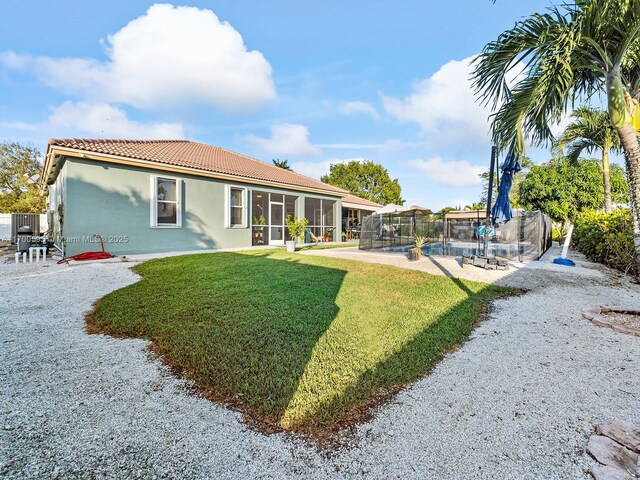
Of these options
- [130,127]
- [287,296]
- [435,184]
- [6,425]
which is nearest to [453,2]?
[287,296]

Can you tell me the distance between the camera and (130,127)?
21.9 m

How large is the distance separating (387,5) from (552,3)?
7157 mm

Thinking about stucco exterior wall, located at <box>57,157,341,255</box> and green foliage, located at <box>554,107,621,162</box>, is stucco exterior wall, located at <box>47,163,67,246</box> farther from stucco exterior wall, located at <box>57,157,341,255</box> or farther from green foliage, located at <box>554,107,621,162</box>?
green foliage, located at <box>554,107,621,162</box>

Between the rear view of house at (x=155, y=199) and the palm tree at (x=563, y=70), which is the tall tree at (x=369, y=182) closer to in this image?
the rear view of house at (x=155, y=199)

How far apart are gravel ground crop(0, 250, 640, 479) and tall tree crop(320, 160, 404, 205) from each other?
41719 millimetres

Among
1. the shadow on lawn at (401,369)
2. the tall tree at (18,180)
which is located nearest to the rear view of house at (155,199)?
the shadow on lawn at (401,369)

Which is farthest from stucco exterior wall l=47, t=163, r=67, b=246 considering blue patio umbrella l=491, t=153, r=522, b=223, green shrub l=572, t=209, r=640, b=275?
green shrub l=572, t=209, r=640, b=275

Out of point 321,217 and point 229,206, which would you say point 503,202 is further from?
point 321,217

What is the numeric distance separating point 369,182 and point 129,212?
3810cm

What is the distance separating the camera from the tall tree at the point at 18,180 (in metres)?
28.2

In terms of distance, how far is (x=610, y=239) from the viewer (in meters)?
8.62

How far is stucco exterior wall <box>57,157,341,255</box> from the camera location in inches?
382

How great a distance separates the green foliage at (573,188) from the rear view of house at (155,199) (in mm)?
16554

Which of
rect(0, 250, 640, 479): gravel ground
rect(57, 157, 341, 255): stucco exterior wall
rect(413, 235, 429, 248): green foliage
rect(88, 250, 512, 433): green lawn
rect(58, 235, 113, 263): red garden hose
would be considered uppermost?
rect(57, 157, 341, 255): stucco exterior wall
